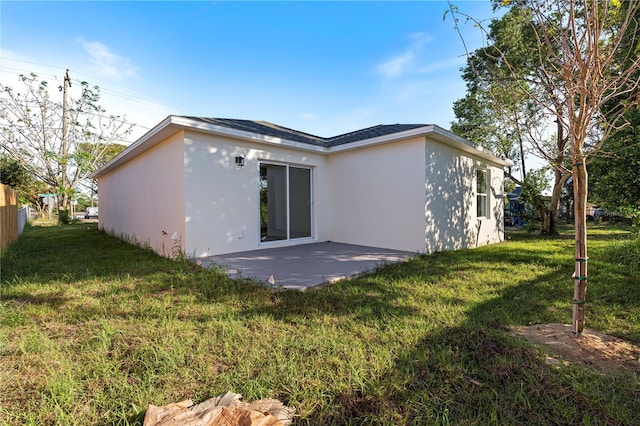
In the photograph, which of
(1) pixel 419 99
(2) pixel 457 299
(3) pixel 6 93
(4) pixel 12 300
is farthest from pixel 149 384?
(3) pixel 6 93

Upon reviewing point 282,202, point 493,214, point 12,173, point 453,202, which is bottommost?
point 493,214

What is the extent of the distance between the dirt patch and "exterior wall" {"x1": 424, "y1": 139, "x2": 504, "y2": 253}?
393 centimetres

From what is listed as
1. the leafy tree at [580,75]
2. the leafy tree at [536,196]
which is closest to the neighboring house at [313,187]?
the leafy tree at [536,196]

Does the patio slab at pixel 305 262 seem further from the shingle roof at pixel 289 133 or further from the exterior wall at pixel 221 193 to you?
the shingle roof at pixel 289 133

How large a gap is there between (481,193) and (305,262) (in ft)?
22.4

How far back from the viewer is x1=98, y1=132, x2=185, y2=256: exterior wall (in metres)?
6.11

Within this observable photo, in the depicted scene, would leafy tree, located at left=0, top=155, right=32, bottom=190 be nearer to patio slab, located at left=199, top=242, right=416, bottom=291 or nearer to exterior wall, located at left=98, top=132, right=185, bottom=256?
exterior wall, located at left=98, top=132, right=185, bottom=256

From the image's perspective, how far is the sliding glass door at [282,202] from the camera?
9391 millimetres

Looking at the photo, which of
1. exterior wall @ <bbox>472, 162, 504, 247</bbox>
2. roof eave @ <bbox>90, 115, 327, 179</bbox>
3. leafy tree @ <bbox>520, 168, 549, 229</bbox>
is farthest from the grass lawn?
leafy tree @ <bbox>520, 168, 549, 229</bbox>

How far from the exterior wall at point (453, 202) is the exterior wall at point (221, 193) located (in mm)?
3674

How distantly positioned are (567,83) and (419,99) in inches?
264

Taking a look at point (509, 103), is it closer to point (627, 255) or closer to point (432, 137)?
point (432, 137)

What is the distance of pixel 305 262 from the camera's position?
18.2 feet

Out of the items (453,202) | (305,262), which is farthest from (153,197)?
(453,202)
